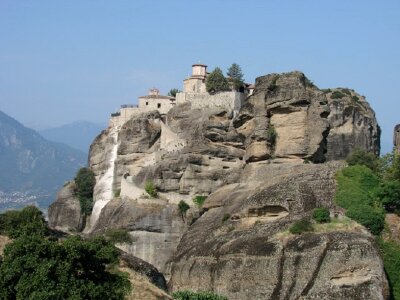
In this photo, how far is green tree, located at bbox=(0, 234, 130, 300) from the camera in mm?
35000

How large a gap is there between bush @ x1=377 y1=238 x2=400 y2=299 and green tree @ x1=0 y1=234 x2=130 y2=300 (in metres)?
22.1

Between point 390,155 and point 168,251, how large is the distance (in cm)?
2018

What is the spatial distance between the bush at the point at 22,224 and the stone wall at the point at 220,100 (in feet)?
98.5

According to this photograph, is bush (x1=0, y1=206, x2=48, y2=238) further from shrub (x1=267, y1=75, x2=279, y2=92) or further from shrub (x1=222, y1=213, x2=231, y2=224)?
shrub (x1=267, y1=75, x2=279, y2=92)

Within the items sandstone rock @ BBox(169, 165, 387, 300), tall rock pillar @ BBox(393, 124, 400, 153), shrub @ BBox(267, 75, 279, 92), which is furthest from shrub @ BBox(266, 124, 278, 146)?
tall rock pillar @ BBox(393, 124, 400, 153)

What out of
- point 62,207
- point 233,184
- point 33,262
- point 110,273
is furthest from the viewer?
point 62,207

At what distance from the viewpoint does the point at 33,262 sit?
35.3m

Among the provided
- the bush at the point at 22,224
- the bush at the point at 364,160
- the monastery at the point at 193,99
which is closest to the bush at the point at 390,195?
the bush at the point at 364,160

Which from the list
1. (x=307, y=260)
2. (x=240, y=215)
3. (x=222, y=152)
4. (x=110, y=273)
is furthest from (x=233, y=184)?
(x=110, y=273)

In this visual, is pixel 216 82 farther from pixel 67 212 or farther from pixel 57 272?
pixel 57 272

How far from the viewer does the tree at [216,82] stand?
93250 mm

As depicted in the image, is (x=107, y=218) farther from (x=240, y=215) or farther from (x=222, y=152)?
(x=240, y=215)

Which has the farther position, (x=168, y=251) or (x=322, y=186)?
(x=168, y=251)

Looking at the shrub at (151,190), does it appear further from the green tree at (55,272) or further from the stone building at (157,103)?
the green tree at (55,272)
